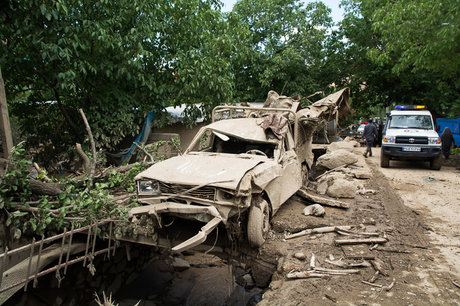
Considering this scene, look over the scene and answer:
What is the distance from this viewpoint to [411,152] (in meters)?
10.8

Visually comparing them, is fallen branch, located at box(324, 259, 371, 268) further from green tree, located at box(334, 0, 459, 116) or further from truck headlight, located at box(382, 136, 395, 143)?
green tree, located at box(334, 0, 459, 116)

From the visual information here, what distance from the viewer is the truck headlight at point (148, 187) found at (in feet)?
14.4

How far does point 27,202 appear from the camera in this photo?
4883mm

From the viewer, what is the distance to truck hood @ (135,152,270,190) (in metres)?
4.10

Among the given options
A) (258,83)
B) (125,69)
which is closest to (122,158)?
(125,69)

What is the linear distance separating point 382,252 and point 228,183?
7.87ft

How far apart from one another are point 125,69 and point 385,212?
6.55 m

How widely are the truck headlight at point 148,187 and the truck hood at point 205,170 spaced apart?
78mm

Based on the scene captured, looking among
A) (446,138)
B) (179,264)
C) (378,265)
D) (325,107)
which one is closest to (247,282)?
(179,264)

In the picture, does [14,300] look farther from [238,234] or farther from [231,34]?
[231,34]

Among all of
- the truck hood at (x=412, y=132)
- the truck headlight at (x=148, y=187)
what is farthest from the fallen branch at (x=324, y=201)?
the truck hood at (x=412, y=132)

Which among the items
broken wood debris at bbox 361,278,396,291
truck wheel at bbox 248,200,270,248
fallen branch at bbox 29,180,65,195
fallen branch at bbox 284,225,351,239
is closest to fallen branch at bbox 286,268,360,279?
broken wood debris at bbox 361,278,396,291

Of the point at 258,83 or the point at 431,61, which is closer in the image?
the point at 431,61

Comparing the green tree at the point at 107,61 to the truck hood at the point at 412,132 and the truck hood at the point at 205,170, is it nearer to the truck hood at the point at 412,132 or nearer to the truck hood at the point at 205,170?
the truck hood at the point at 205,170
